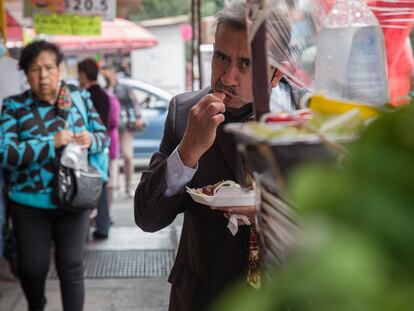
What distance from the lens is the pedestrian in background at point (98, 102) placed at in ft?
23.4

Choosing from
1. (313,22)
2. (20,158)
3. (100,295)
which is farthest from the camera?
(100,295)

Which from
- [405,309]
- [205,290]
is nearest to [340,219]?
[405,309]

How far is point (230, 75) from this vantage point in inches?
77.6

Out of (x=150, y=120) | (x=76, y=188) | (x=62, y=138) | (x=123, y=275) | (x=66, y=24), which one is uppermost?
(x=66, y=24)

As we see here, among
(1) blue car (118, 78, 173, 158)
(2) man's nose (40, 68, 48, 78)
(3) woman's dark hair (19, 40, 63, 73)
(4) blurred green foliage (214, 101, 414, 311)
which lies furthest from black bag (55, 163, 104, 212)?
(1) blue car (118, 78, 173, 158)

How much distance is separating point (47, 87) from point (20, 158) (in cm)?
52


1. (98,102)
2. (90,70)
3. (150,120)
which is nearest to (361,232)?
(98,102)

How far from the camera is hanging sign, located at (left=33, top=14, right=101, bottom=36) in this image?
8.77 m

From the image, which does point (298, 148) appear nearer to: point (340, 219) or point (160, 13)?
point (340, 219)

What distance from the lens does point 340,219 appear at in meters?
0.53

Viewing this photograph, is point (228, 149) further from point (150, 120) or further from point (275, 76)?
point (150, 120)

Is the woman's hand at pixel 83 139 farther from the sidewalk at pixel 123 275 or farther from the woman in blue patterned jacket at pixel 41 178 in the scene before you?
the sidewalk at pixel 123 275

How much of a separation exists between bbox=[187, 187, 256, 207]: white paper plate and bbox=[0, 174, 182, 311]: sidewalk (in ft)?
12.2

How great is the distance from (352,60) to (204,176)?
3.48 feet
